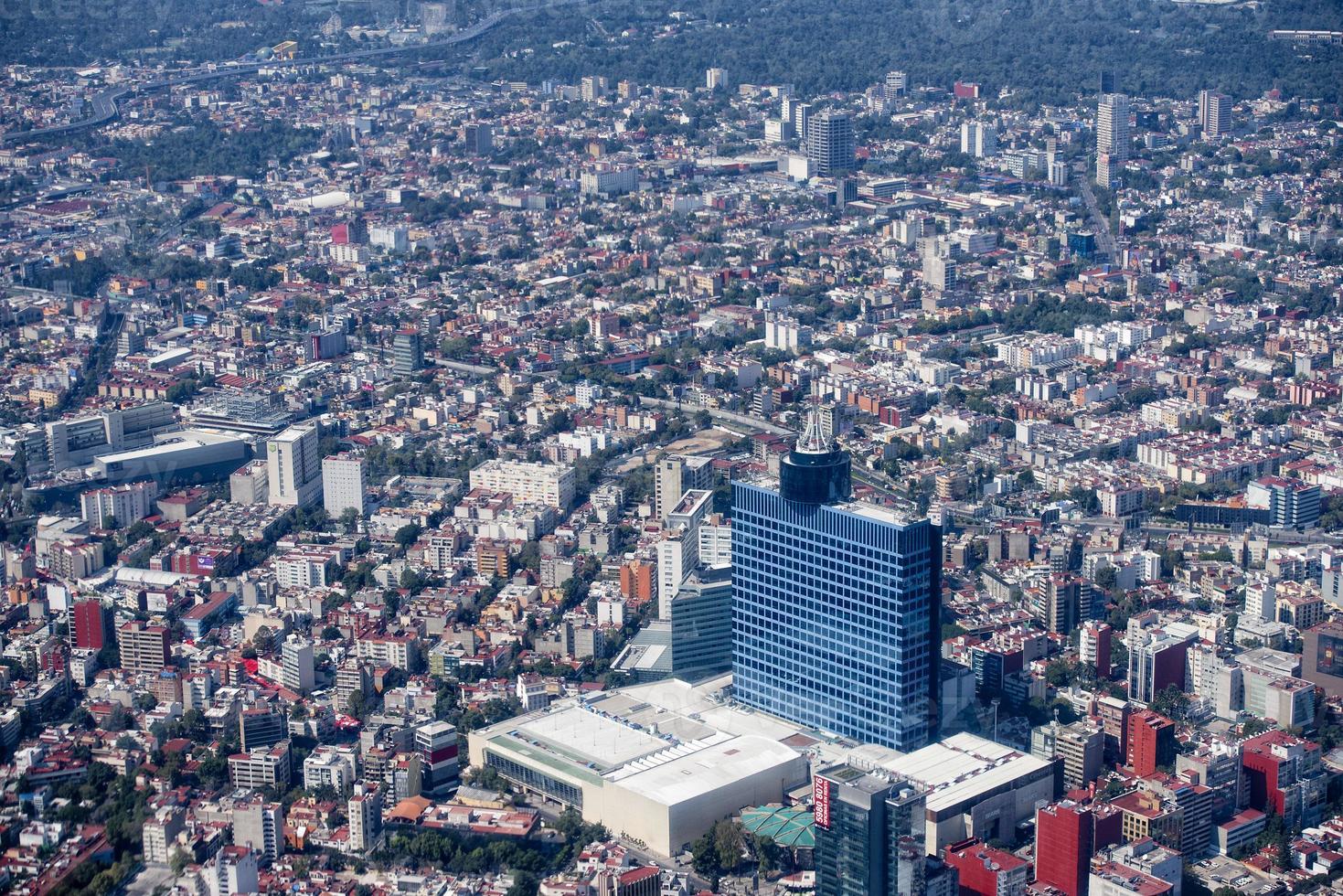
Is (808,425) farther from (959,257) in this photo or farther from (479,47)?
(479,47)

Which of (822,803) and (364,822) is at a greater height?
(822,803)

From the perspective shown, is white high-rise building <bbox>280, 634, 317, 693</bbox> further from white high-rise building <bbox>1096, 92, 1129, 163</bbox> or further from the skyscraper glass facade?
white high-rise building <bbox>1096, 92, 1129, 163</bbox>

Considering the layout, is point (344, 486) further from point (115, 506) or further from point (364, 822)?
point (364, 822)

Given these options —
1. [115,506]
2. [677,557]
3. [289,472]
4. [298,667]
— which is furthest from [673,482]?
[115,506]

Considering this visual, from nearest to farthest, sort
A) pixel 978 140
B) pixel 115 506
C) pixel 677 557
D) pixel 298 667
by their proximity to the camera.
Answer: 1. pixel 298 667
2. pixel 677 557
3. pixel 115 506
4. pixel 978 140

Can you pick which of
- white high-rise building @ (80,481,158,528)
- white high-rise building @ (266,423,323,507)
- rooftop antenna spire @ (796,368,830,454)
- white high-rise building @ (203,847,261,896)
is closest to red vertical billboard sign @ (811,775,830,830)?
rooftop antenna spire @ (796,368,830,454)

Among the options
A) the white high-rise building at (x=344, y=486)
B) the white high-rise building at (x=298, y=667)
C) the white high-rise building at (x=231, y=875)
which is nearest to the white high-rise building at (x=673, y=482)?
the white high-rise building at (x=344, y=486)
